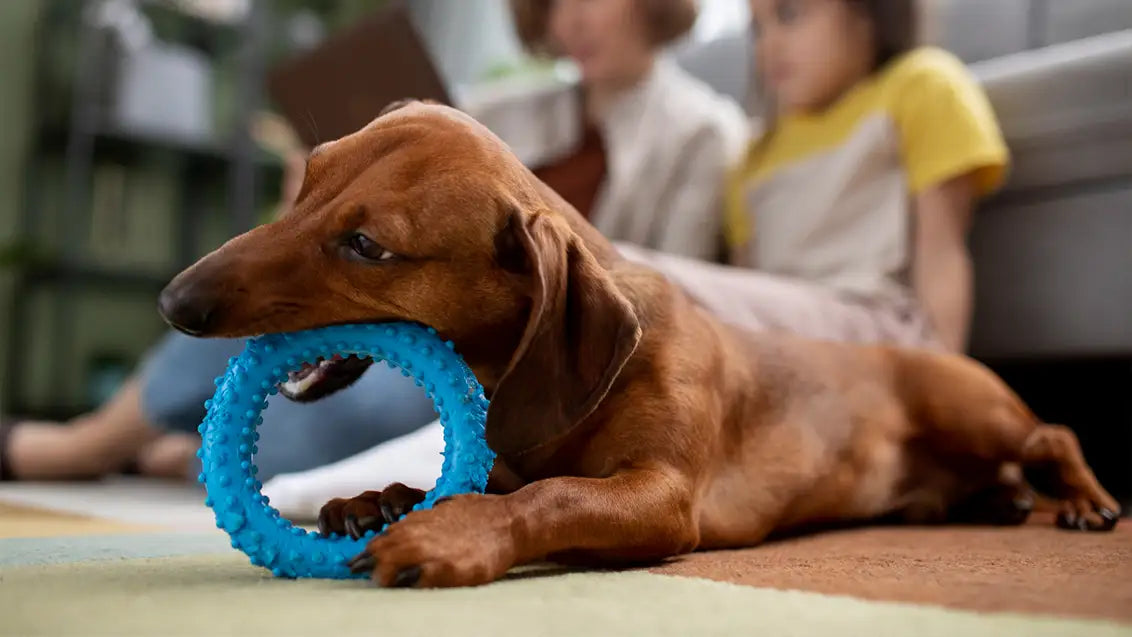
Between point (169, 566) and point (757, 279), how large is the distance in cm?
138

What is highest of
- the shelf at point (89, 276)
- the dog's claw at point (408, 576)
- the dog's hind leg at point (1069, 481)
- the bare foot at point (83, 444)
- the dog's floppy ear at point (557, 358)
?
the dog's floppy ear at point (557, 358)

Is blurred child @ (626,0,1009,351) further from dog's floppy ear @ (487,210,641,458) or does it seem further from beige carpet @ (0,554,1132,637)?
beige carpet @ (0,554,1132,637)

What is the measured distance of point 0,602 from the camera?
927mm

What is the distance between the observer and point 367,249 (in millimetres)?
1156

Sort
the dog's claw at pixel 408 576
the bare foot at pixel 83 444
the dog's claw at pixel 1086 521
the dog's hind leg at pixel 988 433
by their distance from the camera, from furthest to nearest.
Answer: the bare foot at pixel 83 444 → the dog's hind leg at pixel 988 433 → the dog's claw at pixel 1086 521 → the dog's claw at pixel 408 576

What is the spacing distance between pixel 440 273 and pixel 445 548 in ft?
1.07

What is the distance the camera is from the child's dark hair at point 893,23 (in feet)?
8.93

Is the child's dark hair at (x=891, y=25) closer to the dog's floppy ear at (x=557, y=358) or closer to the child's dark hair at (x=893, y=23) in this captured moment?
the child's dark hair at (x=893, y=23)

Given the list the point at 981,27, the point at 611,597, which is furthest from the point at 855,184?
the point at 611,597

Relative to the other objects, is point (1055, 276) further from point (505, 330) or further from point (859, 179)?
point (505, 330)

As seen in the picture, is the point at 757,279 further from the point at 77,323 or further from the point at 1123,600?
the point at 77,323

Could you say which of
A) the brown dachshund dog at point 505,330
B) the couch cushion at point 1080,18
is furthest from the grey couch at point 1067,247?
the brown dachshund dog at point 505,330

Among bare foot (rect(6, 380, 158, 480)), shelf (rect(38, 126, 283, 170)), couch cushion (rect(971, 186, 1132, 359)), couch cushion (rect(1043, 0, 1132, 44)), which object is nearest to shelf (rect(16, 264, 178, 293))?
shelf (rect(38, 126, 283, 170))

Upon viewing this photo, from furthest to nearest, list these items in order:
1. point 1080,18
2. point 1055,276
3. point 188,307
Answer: point 1080,18 → point 1055,276 → point 188,307
